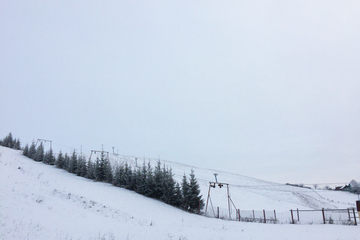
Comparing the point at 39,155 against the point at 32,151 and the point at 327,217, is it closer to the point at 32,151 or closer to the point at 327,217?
the point at 32,151

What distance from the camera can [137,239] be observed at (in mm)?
12984

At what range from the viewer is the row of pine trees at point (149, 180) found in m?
34.4

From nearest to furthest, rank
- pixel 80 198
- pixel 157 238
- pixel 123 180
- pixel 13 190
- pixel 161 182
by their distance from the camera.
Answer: pixel 157 238, pixel 13 190, pixel 80 198, pixel 161 182, pixel 123 180

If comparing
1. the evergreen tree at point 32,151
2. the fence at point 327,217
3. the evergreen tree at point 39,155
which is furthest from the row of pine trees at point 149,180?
the fence at point 327,217

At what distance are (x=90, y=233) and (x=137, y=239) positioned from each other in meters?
2.40

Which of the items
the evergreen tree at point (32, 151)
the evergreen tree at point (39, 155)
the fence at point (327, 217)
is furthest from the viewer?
the evergreen tree at point (32, 151)

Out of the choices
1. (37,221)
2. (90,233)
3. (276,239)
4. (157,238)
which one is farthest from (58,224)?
(276,239)

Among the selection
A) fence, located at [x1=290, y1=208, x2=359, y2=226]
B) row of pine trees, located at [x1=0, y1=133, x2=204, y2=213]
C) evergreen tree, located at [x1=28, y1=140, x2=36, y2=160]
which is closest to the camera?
fence, located at [x1=290, y1=208, x2=359, y2=226]

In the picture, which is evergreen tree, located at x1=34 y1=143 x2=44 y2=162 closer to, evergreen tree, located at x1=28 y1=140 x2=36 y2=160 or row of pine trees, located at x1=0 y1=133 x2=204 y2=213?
evergreen tree, located at x1=28 y1=140 x2=36 y2=160

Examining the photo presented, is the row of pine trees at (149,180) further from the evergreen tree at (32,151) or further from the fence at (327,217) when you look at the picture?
the fence at (327,217)

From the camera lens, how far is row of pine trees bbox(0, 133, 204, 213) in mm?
34406

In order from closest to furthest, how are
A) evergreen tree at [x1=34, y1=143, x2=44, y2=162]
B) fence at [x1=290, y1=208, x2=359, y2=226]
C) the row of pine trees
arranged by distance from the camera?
fence at [x1=290, y1=208, x2=359, y2=226]
the row of pine trees
evergreen tree at [x1=34, y1=143, x2=44, y2=162]

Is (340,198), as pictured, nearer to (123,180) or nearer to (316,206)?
(316,206)

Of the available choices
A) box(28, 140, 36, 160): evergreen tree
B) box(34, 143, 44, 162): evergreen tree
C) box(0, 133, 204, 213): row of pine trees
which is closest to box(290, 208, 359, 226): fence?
box(0, 133, 204, 213): row of pine trees
